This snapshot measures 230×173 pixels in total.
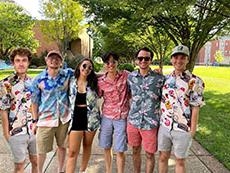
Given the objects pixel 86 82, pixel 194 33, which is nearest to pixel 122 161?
pixel 86 82

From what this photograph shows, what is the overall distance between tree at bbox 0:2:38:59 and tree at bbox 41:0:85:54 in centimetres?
342

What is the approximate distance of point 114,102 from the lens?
13.1ft

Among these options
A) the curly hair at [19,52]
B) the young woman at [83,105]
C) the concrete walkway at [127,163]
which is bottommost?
the concrete walkway at [127,163]

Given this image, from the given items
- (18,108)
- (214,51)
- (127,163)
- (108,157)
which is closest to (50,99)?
(18,108)

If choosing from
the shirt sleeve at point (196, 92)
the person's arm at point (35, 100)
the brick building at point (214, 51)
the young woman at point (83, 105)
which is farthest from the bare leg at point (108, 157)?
the brick building at point (214, 51)

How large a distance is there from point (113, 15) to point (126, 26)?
81 centimetres

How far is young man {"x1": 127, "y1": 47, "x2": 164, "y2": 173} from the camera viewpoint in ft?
12.5

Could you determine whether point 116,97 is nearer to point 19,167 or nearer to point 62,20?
point 19,167

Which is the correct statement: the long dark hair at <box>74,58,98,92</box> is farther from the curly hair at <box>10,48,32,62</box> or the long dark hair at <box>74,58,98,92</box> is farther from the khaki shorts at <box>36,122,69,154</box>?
the curly hair at <box>10,48,32,62</box>

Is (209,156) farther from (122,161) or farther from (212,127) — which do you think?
(212,127)

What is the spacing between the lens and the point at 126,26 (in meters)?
13.1

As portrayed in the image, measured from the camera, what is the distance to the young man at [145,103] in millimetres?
3797

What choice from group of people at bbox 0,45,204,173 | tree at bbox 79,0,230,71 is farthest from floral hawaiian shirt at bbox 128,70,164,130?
tree at bbox 79,0,230,71

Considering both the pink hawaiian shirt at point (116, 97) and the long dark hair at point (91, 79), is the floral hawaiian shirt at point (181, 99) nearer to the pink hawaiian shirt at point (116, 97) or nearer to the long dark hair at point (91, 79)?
the pink hawaiian shirt at point (116, 97)
